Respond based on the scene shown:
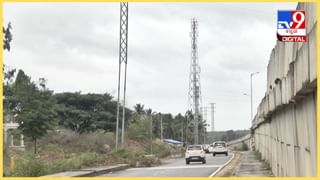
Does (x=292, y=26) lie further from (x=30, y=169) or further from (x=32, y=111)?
(x=32, y=111)

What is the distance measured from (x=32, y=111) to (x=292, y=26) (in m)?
37.4

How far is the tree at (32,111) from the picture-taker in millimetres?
45750

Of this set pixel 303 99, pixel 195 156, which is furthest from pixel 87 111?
pixel 303 99

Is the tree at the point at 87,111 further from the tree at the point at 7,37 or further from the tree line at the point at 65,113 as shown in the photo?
the tree at the point at 7,37

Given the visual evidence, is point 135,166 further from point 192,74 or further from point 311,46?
point 192,74

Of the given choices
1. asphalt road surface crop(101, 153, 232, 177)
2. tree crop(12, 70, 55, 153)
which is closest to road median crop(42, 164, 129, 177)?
asphalt road surface crop(101, 153, 232, 177)

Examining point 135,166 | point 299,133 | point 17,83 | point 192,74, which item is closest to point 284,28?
point 299,133

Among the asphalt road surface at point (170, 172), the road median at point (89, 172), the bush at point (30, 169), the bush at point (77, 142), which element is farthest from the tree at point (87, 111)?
the bush at point (30, 169)

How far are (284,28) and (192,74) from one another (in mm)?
77945

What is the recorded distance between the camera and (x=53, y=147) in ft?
179

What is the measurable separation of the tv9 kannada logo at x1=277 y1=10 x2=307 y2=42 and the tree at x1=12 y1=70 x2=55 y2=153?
3671 centimetres

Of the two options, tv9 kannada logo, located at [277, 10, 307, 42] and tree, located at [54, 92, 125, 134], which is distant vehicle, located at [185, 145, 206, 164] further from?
tv9 kannada logo, located at [277, 10, 307, 42]

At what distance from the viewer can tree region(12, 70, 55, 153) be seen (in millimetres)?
45750

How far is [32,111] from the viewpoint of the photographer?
46.0 m
